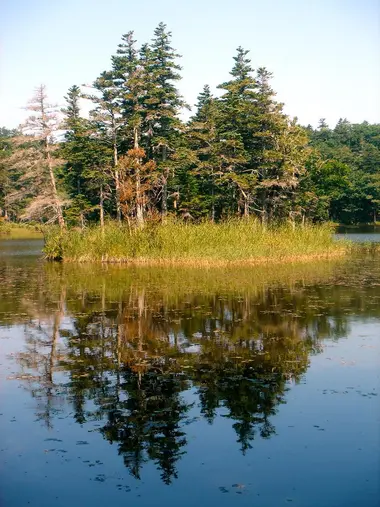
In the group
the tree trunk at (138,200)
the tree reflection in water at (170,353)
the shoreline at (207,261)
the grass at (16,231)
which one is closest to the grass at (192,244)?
the shoreline at (207,261)

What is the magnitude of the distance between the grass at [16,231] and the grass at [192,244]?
4065cm

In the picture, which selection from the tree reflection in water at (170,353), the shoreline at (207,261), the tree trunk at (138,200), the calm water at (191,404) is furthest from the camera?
the tree trunk at (138,200)

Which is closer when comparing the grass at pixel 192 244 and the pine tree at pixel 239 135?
the grass at pixel 192 244

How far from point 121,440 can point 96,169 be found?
33.8m

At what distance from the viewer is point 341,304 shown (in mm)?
13961

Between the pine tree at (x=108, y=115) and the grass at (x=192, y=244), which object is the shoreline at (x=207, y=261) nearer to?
the grass at (x=192, y=244)

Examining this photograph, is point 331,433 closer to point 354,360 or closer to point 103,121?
point 354,360

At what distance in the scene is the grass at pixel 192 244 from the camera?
24188 millimetres

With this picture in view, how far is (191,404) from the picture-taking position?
696 cm

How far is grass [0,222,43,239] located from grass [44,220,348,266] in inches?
1601

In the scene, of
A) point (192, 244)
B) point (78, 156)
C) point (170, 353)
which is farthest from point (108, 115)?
point (170, 353)

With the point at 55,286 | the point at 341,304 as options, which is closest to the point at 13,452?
the point at 341,304

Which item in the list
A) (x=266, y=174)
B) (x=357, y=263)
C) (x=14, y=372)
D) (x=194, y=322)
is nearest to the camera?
(x=14, y=372)

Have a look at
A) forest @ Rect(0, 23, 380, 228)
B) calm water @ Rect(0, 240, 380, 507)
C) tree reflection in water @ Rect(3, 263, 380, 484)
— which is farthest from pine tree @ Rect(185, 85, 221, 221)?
calm water @ Rect(0, 240, 380, 507)
